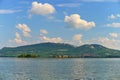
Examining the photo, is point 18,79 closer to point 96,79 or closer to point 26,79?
point 26,79

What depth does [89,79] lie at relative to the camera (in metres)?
30.1

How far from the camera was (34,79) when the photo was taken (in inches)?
1206

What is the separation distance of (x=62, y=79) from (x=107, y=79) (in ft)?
14.6

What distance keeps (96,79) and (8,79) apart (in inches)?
344

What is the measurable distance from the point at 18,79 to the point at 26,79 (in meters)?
0.86

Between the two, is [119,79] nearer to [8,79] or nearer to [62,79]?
[62,79]

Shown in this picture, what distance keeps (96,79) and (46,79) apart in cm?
508

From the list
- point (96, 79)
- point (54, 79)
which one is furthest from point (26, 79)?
point (96, 79)

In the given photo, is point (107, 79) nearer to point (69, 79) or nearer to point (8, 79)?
point (69, 79)

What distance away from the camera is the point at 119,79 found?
1168 inches

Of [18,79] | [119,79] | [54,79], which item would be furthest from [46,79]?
[119,79]

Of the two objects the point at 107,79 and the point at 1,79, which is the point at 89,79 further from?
the point at 1,79

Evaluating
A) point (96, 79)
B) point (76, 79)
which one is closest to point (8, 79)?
point (76, 79)

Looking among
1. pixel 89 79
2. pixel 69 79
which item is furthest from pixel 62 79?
pixel 89 79
